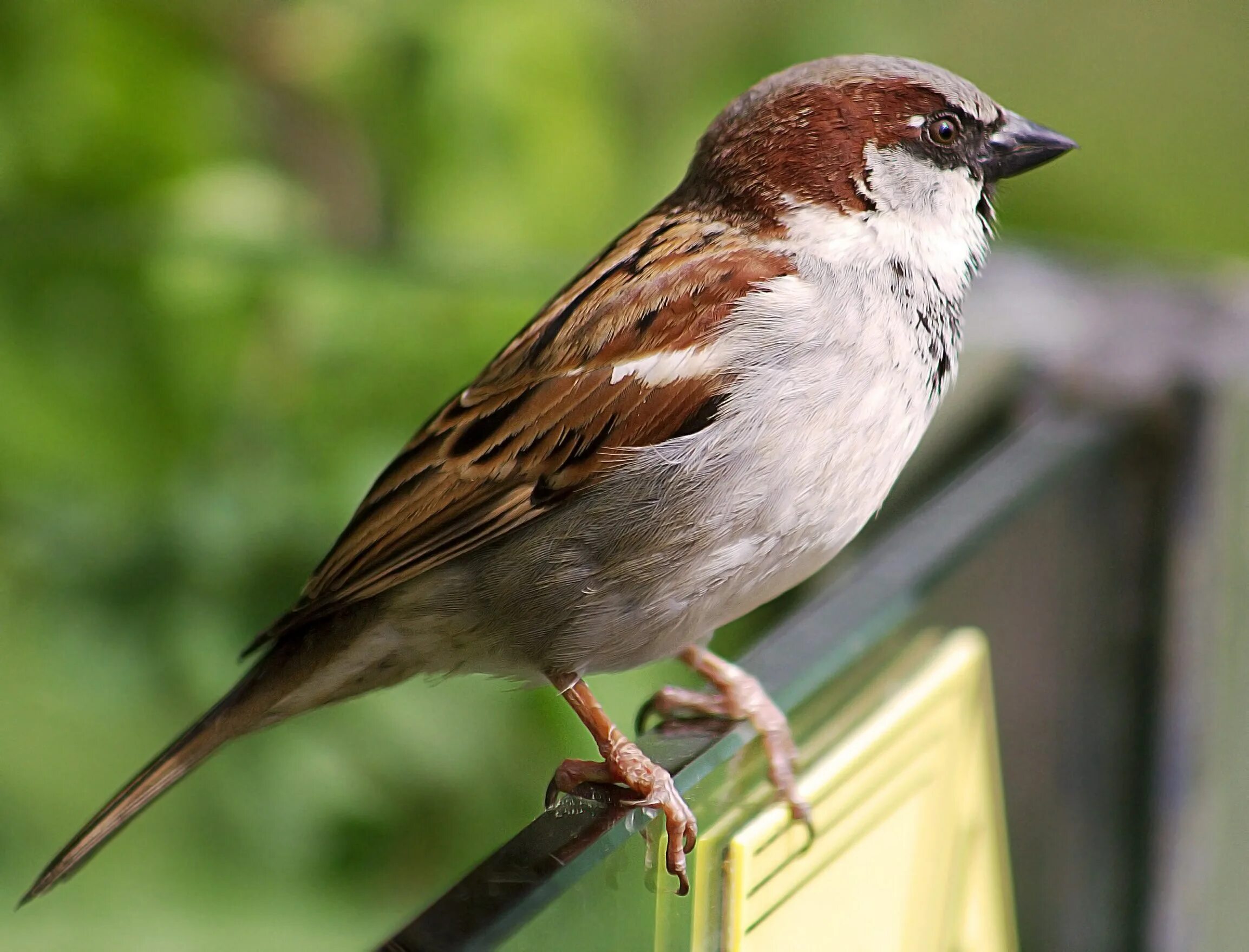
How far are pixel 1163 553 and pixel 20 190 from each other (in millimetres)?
1554

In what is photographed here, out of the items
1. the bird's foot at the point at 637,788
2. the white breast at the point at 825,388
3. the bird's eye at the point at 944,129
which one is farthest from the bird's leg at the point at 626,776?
the bird's eye at the point at 944,129

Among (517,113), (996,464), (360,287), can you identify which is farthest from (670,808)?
(517,113)

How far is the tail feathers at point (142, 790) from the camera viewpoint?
46.5 inches

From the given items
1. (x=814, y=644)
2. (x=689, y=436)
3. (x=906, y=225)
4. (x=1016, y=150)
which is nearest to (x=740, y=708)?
(x=814, y=644)

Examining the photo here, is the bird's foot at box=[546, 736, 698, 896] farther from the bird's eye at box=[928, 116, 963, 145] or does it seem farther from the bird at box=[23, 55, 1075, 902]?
the bird's eye at box=[928, 116, 963, 145]

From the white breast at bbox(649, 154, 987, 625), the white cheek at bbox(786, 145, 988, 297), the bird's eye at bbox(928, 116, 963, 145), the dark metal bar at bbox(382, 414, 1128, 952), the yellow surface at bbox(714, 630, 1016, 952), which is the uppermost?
the bird's eye at bbox(928, 116, 963, 145)

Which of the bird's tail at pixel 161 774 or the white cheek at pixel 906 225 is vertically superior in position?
the white cheek at pixel 906 225

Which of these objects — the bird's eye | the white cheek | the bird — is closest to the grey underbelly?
the bird

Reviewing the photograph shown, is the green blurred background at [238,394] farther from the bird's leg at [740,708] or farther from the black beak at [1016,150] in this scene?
the black beak at [1016,150]

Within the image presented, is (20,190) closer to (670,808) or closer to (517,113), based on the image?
(517,113)

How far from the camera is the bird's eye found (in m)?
1.21

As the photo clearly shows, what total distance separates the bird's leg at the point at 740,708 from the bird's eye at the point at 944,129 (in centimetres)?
47

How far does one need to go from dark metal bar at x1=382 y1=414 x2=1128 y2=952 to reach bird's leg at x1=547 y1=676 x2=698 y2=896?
21 mm

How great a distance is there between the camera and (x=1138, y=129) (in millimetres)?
2977
